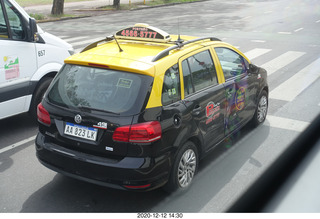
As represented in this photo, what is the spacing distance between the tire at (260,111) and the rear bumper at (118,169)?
2.64 metres

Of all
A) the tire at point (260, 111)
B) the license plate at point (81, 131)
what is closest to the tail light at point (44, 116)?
the license plate at point (81, 131)

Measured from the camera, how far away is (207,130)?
→ 4.71 meters

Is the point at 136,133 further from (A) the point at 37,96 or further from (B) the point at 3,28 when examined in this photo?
(B) the point at 3,28

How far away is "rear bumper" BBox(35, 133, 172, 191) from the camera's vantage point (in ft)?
12.7

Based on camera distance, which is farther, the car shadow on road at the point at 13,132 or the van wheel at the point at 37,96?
the van wheel at the point at 37,96

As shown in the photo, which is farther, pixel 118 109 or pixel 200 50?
pixel 200 50

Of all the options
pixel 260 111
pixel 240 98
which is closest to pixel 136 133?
pixel 240 98

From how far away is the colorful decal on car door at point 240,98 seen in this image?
5441 millimetres

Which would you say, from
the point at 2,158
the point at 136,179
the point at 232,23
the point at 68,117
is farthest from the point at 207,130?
the point at 232,23

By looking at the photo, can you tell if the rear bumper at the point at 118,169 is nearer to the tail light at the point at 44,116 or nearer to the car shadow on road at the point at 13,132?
the tail light at the point at 44,116

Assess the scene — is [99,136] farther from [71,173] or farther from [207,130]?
[207,130]

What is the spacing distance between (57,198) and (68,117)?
90cm

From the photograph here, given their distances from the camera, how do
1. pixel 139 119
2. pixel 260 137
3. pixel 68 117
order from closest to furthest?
pixel 139 119 → pixel 68 117 → pixel 260 137

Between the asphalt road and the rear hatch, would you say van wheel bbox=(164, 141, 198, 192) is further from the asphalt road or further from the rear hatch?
the rear hatch
